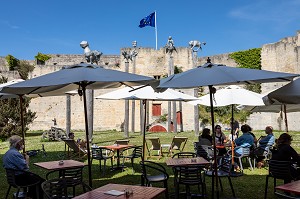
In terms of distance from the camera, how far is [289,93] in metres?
Result: 4.72

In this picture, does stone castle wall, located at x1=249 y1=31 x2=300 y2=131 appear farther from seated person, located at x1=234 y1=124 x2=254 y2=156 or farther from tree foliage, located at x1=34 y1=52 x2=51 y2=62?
tree foliage, located at x1=34 y1=52 x2=51 y2=62

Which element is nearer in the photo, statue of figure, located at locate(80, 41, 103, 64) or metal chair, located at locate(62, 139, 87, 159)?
metal chair, located at locate(62, 139, 87, 159)

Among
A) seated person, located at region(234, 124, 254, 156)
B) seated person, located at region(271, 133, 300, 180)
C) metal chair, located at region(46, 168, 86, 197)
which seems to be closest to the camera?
metal chair, located at region(46, 168, 86, 197)

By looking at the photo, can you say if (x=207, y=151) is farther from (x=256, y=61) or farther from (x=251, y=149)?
(x=256, y=61)

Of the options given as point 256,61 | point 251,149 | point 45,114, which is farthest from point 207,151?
point 45,114

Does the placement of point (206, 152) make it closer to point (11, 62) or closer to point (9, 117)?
point (9, 117)

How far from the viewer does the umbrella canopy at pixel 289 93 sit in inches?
185

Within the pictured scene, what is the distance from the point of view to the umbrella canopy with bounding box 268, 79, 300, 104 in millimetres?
4689

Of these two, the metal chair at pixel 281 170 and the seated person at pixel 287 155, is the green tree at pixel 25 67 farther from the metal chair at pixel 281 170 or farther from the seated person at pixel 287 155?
the metal chair at pixel 281 170

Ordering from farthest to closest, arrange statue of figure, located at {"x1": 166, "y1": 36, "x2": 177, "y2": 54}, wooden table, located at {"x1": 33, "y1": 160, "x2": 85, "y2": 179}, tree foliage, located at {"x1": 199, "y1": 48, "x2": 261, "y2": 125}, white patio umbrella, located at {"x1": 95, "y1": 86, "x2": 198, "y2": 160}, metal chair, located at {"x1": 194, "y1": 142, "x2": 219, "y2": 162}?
tree foliage, located at {"x1": 199, "y1": 48, "x2": 261, "y2": 125}, statue of figure, located at {"x1": 166, "y1": 36, "x2": 177, "y2": 54}, white patio umbrella, located at {"x1": 95, "y1": 86, "x2": 198, "y2": 160}, metal chair, located at {"x1": 194, "y1": 142, "x2": 219, "y2": 162}, wooden table, located at {"x1": 33, "y1": 160, "x2": 85, "y2": 179}

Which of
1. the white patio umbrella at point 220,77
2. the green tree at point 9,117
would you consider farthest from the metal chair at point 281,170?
the green tree at point 9,117

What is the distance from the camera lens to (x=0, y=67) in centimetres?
3847

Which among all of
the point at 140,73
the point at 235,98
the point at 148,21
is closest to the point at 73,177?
the point at 235,98

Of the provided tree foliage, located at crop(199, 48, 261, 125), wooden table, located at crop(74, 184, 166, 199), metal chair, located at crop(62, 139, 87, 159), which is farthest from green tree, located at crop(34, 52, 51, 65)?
wooden table, located at crop(74, 184, 166, 199)
